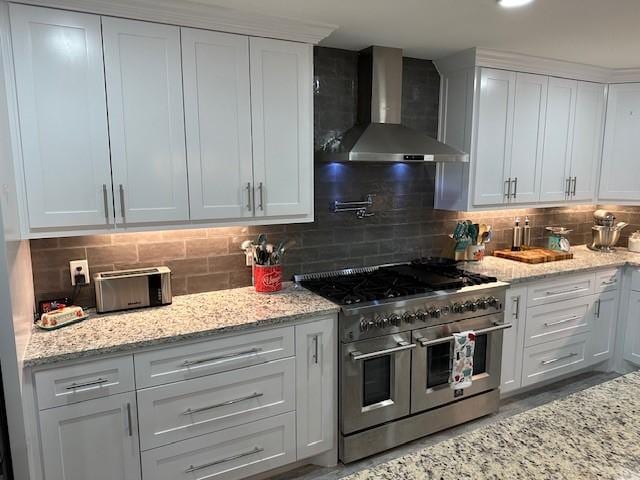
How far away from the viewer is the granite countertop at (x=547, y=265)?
3008mm

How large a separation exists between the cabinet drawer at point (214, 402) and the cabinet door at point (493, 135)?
191 centimetres

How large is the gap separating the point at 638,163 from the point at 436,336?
2484 mm

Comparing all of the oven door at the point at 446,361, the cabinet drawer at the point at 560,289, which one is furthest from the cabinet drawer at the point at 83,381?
the cabinet drawer at the point at 560,289

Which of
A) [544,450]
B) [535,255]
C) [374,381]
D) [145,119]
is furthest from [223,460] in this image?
[535,255]

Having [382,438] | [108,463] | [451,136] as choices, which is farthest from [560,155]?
[108,463]

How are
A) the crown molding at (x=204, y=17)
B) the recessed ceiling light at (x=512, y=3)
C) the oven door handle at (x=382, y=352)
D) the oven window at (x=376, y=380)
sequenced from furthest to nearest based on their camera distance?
the oven window at (x=376, y=380), the oven door handle at (x=382, y=352), the recessed ceiling light at (x=512, y=3), the crown molding at (x=204, y=17)

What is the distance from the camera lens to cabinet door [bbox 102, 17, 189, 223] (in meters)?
1.98

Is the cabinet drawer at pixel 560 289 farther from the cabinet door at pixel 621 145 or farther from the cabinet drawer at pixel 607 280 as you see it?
the cabinet door at pixel 621 145

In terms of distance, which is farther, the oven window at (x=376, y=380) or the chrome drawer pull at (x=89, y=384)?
the oven window at (x=376, y=380)

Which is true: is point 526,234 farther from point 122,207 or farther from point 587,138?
point 122,207

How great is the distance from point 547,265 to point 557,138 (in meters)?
1.01

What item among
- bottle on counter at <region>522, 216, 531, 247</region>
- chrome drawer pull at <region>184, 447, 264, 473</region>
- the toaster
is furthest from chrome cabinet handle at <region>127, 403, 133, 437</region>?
bottle on counter at <region>522, 216, 531, 247</region>

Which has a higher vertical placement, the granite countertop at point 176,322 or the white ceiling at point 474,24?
the white ceiling at point 474,24

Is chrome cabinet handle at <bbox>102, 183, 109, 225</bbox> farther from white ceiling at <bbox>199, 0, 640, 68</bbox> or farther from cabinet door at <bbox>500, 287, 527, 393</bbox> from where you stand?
cabinet door at <bbox>500, 287, 527, 393</bbox>
